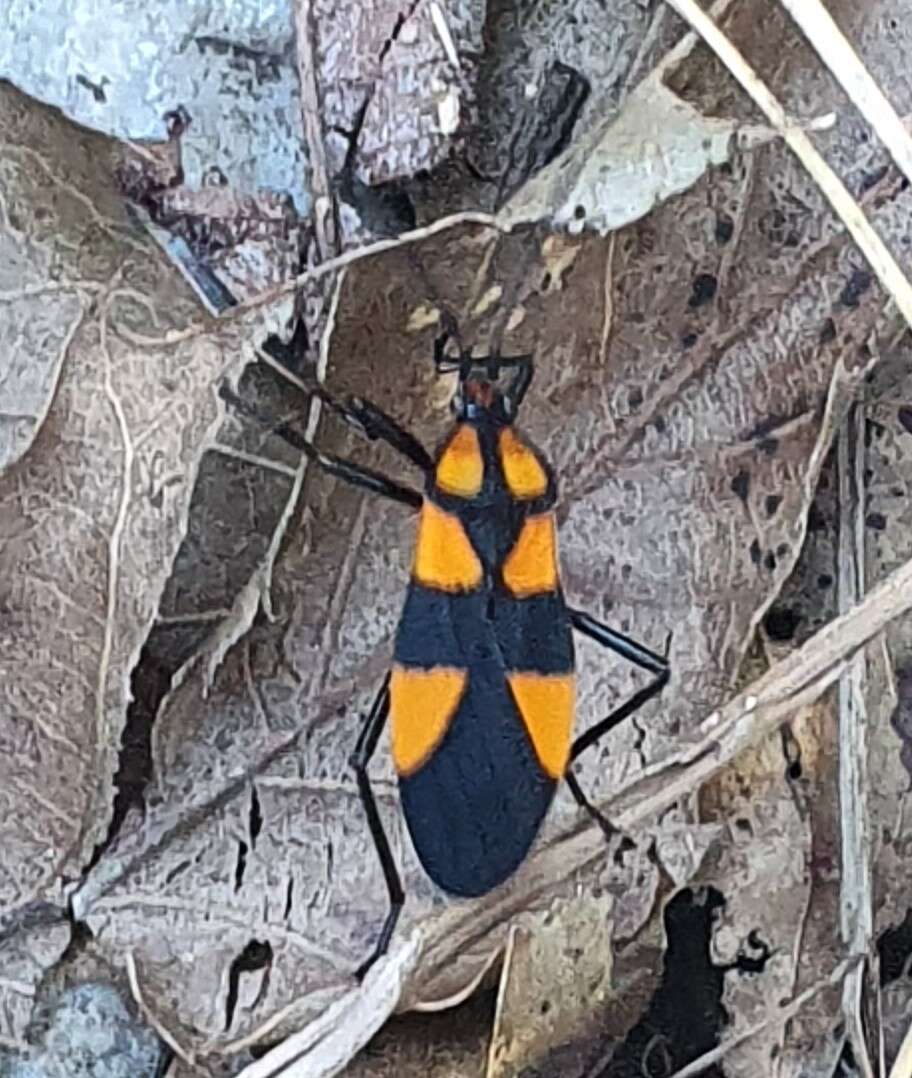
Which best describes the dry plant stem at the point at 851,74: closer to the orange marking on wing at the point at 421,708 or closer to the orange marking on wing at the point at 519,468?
the orange marking on wing at the point at 519,468

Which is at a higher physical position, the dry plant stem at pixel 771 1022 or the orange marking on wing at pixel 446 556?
the orange marking on wing at pixel 446 556

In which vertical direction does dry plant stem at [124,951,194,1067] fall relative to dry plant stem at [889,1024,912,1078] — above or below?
above

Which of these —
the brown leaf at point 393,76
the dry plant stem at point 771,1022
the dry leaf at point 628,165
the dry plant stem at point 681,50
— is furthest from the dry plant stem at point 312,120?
the dry plant stem at point 771,1022

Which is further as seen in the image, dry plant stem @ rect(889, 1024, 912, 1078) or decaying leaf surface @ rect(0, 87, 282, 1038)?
dry plant stem @ rect(889, 1024, 912, 1078)

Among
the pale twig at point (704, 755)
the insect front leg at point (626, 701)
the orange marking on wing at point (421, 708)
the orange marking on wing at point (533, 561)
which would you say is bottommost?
the pale twig at point (704, 755)

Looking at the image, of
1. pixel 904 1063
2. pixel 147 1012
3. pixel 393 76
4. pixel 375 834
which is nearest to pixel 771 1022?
pixel 904 1063

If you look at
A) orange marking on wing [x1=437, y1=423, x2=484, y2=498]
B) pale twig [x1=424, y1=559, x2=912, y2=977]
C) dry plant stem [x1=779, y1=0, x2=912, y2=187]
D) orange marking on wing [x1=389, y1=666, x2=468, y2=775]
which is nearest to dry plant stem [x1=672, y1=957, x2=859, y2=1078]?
pale twig [x1=424, y1=559, x2=912, y2=977]

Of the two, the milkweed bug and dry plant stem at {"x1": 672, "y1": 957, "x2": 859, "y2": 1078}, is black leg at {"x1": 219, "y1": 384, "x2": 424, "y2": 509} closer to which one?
the milkweed bug

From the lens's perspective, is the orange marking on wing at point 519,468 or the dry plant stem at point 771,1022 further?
the dry plant stem at point 771,1022
